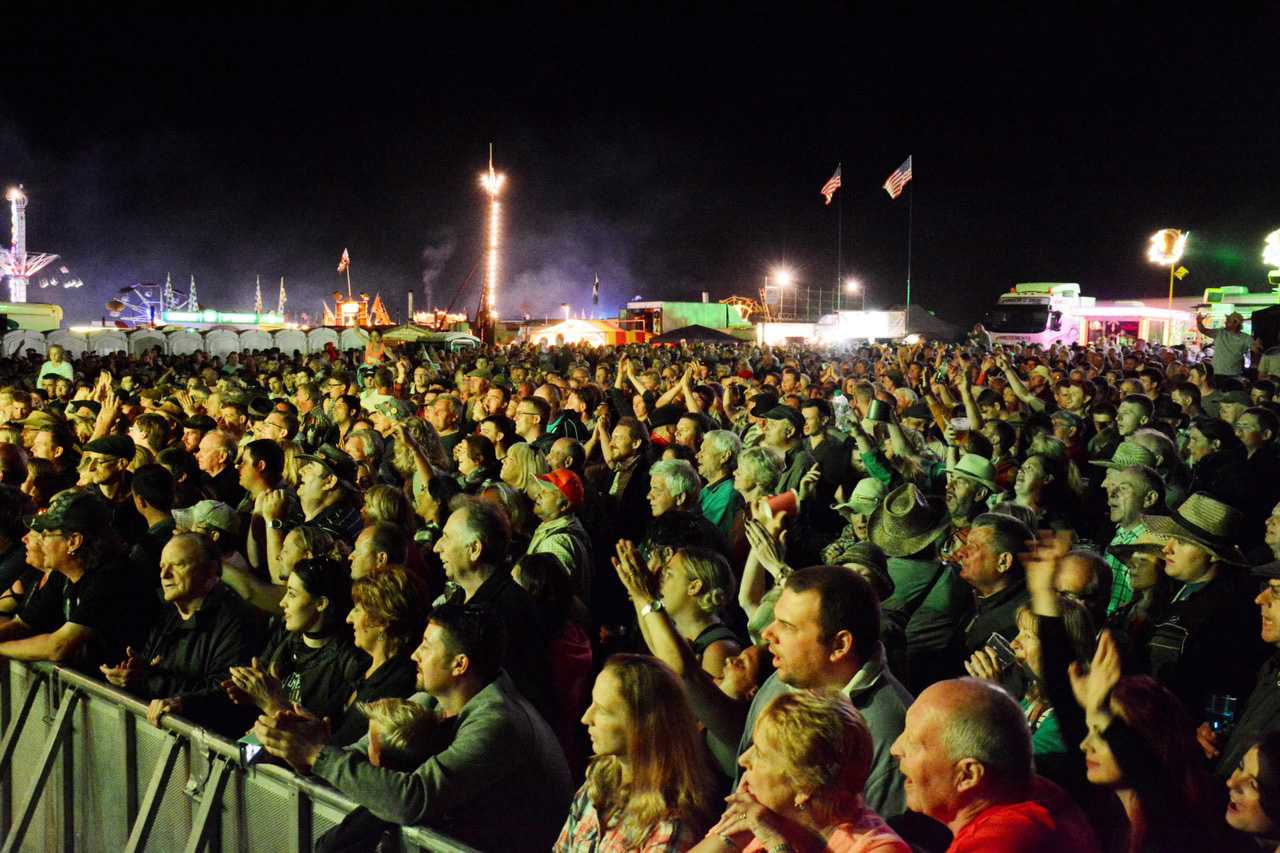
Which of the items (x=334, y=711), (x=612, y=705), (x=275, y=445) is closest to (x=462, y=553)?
(x=334, y=711)

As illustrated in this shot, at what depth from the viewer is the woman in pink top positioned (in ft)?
7.48

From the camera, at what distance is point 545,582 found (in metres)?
4.02

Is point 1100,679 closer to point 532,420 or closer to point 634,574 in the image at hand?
point 634,574

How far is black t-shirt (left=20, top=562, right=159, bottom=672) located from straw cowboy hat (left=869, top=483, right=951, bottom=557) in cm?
332

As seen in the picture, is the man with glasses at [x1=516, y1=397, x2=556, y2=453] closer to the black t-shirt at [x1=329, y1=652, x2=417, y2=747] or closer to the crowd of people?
the crowd of people

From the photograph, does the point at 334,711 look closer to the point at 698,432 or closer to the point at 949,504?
the point at 949,504

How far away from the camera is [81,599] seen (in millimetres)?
4387

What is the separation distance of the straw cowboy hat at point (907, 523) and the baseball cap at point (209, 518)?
3272 millimetres

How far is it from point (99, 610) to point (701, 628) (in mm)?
2588

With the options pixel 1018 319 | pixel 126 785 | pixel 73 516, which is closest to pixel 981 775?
pixel 126 785

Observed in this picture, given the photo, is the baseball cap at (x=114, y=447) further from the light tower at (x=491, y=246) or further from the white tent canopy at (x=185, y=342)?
the light tower at (x=491, y=246)

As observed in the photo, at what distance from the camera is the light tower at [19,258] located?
119m

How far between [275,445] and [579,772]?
330 centimetres

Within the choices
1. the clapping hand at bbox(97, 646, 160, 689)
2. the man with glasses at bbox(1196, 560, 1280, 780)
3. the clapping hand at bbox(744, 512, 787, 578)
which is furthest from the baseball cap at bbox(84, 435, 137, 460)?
the man with glasses at bbox(1196, 560, 1280, 780)
